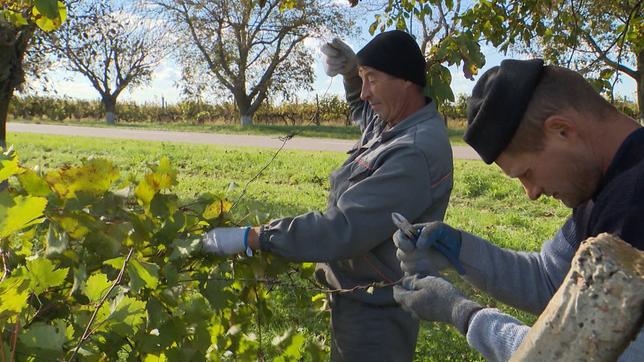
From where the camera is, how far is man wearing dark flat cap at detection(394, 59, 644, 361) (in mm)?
1172

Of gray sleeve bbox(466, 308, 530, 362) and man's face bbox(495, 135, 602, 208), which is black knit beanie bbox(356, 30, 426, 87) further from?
gray sleeve bbox(466, 308, 530, 362)

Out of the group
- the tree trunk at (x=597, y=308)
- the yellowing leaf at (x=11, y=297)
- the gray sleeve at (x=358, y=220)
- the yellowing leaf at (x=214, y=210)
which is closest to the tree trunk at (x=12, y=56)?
the yellowing leaf at (x=214, y=210)

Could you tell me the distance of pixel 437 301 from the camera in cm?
146

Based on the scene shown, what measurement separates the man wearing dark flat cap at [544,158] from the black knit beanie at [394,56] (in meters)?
0.76

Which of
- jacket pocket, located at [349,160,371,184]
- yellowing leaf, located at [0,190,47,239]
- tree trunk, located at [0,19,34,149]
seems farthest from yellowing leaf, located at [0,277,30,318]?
tree trunk, located at [0,19,34,149]

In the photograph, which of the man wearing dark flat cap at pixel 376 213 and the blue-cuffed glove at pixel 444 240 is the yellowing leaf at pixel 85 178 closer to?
the man wearing dark flat cap at pixel 376 213

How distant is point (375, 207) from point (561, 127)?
0.77m

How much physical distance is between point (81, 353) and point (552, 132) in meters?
1.09

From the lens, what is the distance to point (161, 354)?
5.93 feet

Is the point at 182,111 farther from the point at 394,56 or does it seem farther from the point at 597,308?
the point at 597,308

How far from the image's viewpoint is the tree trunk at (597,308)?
0.56 meters

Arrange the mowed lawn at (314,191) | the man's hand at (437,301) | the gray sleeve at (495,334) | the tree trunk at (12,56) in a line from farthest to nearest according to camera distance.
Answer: the tree trunk at (12,56) < the mowed lawn at (314,191) < the man's hand at (437,301) < the gray sleeve at (495,334)

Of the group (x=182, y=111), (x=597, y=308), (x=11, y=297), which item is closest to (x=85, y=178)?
(x=11, y=297)

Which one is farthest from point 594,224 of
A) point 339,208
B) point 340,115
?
point 340,115
